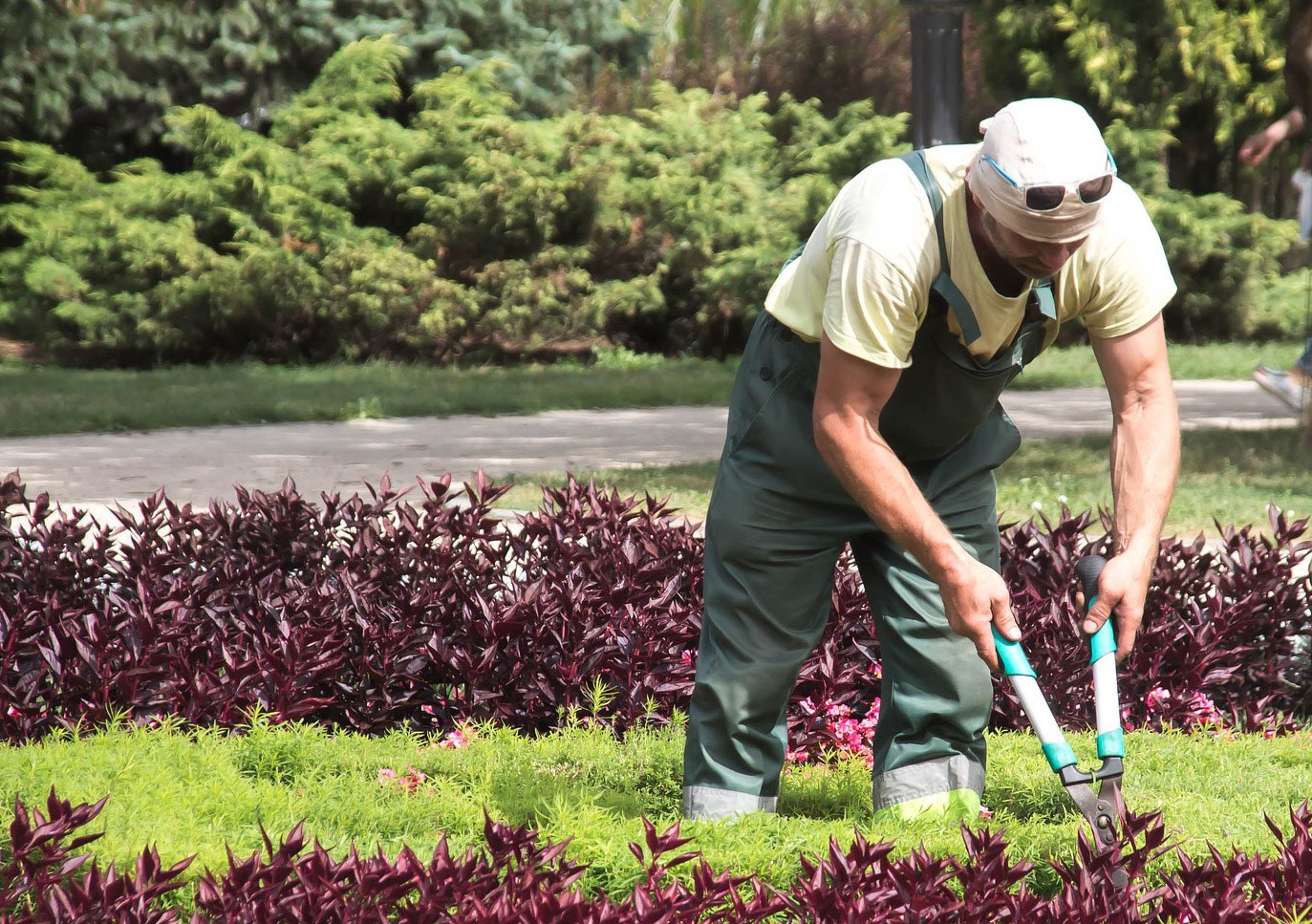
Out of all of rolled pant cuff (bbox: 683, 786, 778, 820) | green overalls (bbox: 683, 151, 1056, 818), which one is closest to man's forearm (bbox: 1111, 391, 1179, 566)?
green overalls (bbox: 683, 151, 1056, 818)

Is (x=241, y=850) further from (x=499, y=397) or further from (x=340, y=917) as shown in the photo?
(x=499, y=397)

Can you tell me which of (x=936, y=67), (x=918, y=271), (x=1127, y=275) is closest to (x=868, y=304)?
(x=918, y=271)

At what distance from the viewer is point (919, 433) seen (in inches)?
117

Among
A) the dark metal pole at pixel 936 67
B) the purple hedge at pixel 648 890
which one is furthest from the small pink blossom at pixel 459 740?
the dark metal pole at pixel 936 67

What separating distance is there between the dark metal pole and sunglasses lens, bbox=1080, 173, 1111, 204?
3.57 meters

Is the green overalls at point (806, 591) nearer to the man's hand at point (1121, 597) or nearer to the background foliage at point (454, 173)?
the man's hand at point (1121, 597)

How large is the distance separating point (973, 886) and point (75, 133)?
1734cm

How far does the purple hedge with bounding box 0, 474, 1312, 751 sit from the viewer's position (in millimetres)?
4000

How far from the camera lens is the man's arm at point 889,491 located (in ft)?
8.71

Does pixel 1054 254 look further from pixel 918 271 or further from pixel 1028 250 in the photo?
pixel 918 271

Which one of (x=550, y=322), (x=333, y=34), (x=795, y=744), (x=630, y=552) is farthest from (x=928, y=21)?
(x=333, y=34)

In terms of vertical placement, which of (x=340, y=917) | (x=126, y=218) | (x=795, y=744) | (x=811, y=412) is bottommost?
(x=795, y=744)

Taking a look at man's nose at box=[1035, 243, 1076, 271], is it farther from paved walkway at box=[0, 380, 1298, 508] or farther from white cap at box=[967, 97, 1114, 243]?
paved walkway at box=[0, 380, 1298, 508]

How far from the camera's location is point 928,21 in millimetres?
5953
